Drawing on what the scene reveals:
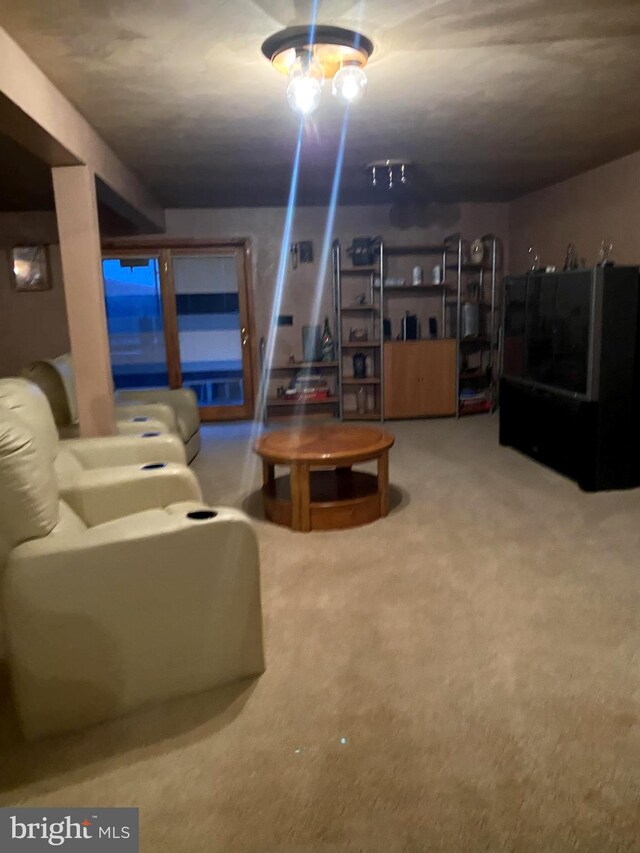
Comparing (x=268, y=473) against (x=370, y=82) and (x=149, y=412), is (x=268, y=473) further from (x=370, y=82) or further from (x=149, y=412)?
(x=370, y=82)

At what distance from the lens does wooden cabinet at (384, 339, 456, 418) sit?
627cm

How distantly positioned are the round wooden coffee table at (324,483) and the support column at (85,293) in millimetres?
937

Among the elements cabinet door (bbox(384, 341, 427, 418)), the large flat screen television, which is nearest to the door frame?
cabinet door (bbox(384, 341, 427, 418))

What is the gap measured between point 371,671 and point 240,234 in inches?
208

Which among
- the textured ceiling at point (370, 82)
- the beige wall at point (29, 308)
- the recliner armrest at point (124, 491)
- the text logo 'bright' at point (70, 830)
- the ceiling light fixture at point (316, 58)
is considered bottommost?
the text logo 'bright' at point (70, 830)

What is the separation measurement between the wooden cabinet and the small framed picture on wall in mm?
3586

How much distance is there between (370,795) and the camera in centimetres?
161

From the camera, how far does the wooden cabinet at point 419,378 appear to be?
6.27 metres

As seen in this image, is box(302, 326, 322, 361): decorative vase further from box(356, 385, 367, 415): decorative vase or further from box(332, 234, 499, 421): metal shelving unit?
box(356, 385, 367, 415): decorative vase

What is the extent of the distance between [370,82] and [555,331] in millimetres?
2172

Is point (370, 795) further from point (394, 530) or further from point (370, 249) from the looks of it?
point (370, 249)

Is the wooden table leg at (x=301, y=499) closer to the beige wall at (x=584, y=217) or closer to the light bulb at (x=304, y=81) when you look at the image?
the light bulb at (x=304, y=81)

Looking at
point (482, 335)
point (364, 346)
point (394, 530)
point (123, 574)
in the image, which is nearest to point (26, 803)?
point (123, 574)

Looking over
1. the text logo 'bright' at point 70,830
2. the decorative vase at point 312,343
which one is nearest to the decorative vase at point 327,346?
the decorative vase at point 312,343
